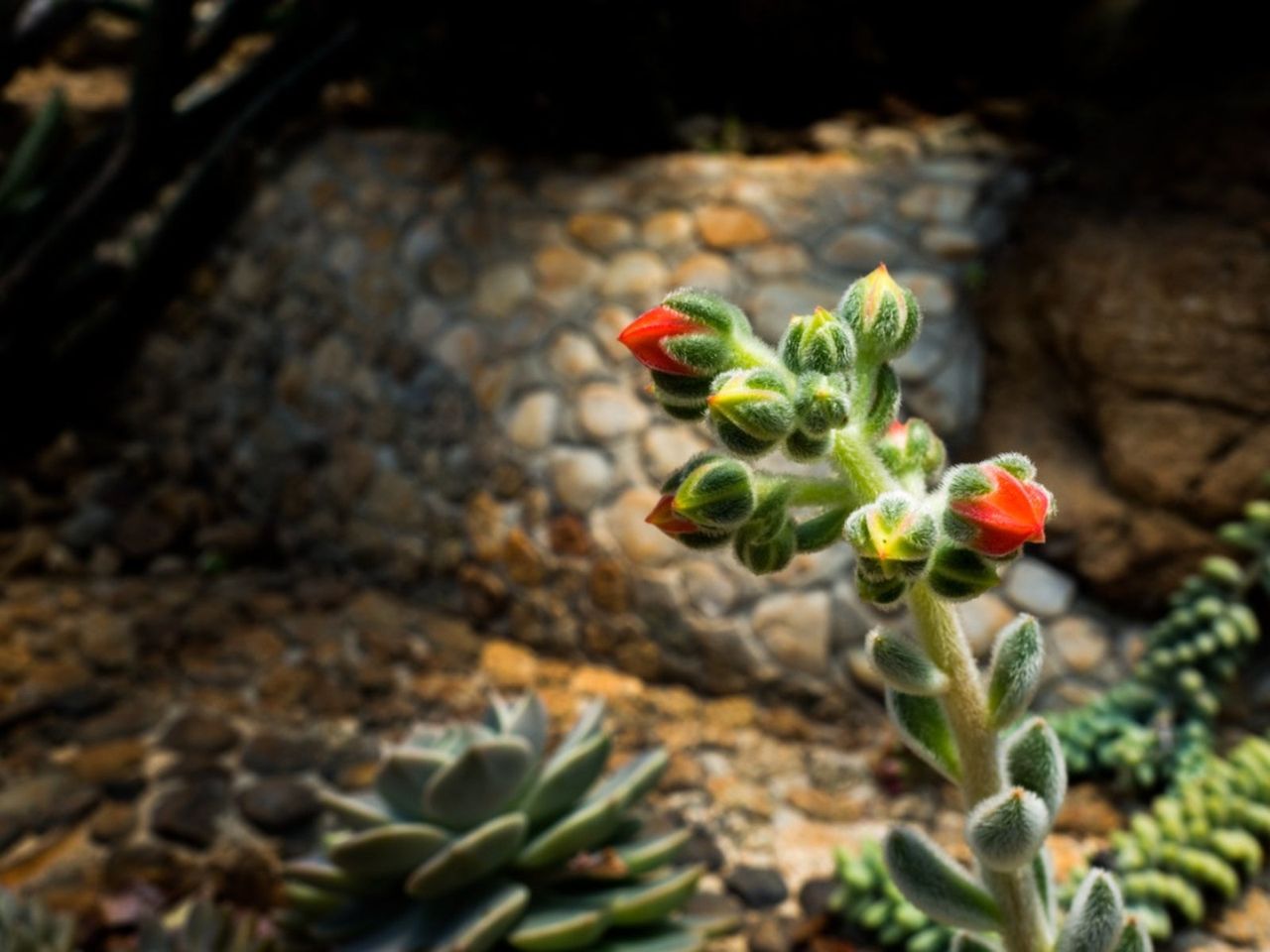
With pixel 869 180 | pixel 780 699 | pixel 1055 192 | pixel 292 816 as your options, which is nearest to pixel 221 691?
pixel 292 816

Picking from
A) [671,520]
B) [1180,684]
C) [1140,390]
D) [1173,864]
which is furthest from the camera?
[1140,390]

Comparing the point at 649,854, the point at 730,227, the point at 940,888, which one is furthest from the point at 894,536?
A: the point at 730,227

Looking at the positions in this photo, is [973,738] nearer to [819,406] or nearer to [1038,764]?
[1038,764]

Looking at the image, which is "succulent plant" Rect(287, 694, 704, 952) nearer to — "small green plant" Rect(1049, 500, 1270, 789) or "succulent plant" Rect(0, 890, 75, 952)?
"succulent plant" Rect(0, 890, 75, 952)

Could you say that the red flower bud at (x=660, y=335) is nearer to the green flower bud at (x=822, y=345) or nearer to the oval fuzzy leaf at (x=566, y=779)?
the green flower bud at (x=822, y=345)

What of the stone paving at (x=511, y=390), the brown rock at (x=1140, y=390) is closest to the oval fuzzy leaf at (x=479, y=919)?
the stone paving at (x=511, y=390)
